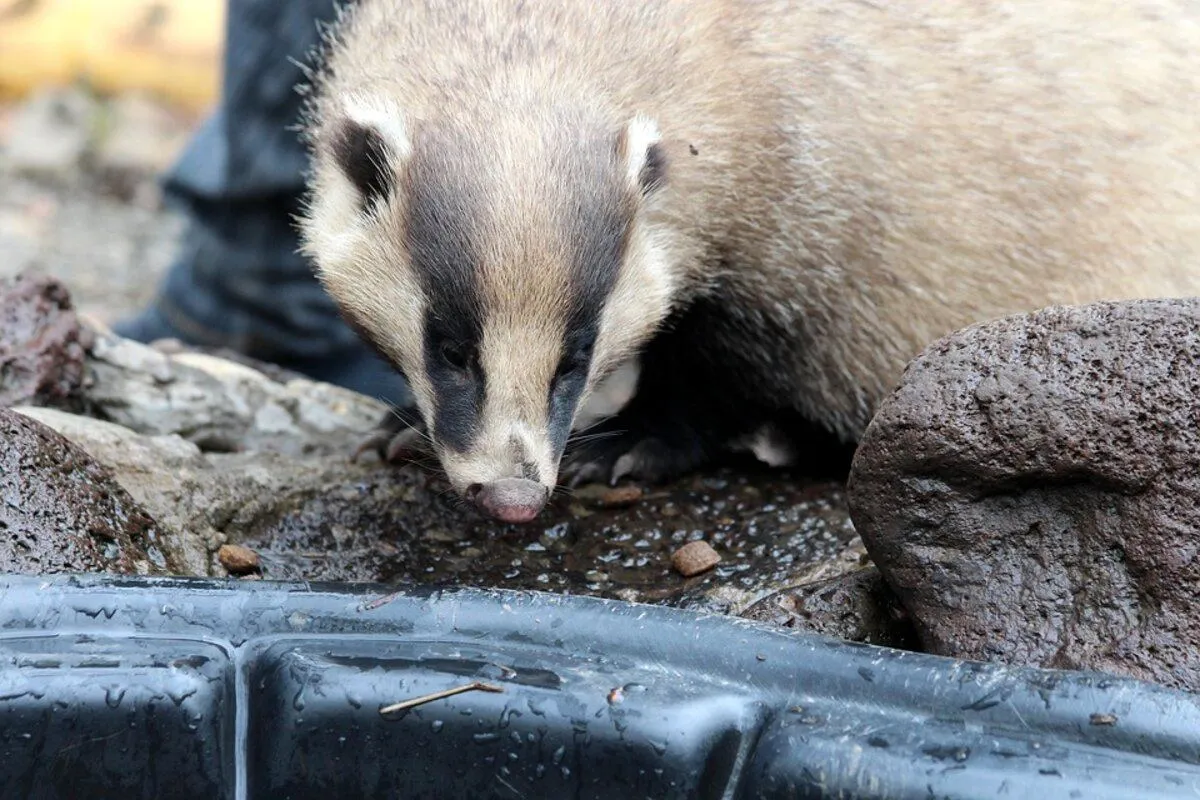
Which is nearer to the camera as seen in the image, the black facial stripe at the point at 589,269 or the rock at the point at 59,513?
the rock at the point at 59,513

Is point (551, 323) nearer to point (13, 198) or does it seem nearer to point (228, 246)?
point (228, 246)

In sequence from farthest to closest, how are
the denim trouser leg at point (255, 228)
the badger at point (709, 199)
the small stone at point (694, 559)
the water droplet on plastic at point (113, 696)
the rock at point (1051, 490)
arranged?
the denim trouser leg at point (255, 228)
the small stone at point (694, 559)
the badger at point (709, 199)
the rock at point (1051, 490)
the water droplet on plastic at point (113, 696)

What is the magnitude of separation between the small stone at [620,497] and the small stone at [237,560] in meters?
0.87

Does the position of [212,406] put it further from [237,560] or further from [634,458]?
[634,458]

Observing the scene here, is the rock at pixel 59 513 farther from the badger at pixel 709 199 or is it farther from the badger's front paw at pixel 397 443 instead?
the badger's front paw at pixel 397 443

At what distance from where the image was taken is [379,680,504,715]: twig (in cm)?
189

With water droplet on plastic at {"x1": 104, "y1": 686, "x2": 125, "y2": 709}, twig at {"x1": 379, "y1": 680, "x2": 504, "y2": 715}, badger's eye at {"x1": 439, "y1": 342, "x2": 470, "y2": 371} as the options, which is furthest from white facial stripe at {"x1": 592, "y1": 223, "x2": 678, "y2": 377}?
water droplet on plastic at {"x1": 104, "y1": 686, "x2": 125, "y2": 709}

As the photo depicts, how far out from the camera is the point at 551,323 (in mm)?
2734

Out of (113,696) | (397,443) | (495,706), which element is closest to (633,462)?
(397,443)

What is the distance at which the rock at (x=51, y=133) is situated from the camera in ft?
28.9

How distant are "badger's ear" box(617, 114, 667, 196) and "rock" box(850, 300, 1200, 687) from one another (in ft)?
2.63

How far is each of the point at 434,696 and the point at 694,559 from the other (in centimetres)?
106

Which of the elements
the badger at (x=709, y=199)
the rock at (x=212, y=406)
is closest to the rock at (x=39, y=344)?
the rock at (x=212, y=406)

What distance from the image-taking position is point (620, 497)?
3324 millimetres
